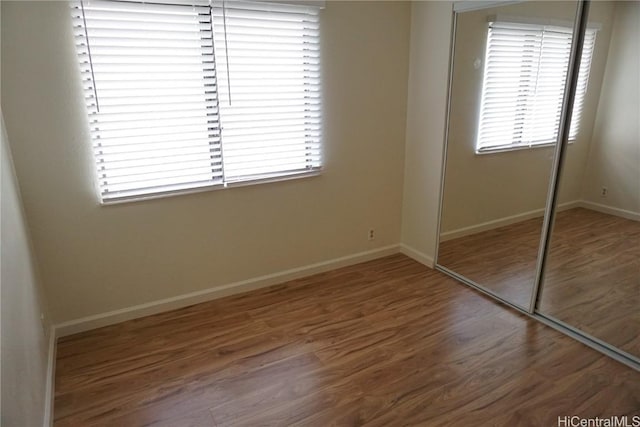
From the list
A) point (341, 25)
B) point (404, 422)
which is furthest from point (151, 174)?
point (404, 422)

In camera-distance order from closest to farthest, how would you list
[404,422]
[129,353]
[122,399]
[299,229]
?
[404,422] < [122,399] < [129,353] < [299,229]

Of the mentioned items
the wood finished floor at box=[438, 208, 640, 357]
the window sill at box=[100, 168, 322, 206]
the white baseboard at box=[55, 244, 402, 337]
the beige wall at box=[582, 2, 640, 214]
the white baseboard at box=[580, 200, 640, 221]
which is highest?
the beige wall at box=[582, 2, 640, 214]

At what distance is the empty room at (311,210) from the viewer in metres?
2.11

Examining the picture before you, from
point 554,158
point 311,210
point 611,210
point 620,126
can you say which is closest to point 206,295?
point 311,210

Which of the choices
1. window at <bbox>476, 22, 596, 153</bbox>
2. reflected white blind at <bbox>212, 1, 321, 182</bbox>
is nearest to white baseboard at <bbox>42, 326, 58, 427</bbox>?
reflected white blind at <bbox>212, 1, 321, 182</bbox>

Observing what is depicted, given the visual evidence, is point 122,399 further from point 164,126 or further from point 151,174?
point 164,126

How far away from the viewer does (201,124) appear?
270cm

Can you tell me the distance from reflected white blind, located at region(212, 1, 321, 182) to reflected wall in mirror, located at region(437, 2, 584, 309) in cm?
118

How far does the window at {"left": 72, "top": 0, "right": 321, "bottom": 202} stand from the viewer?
2357 mm

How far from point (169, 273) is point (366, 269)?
1.71 meters

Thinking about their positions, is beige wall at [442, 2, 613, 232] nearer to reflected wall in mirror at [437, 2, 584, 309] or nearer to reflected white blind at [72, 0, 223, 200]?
reflected wall in mirror at [437, 2, 584, 309]

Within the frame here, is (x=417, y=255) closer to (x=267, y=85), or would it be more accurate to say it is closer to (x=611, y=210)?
(x=611, y=210)

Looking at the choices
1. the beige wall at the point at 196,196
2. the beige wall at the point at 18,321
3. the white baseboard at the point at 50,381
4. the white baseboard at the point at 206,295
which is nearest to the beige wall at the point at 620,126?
the beige wall at the point at 196,196

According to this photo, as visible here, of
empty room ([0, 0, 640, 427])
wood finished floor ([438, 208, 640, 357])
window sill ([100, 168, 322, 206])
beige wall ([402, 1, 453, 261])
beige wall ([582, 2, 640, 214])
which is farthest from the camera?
beige wall ([402, 1, 453, 261])
